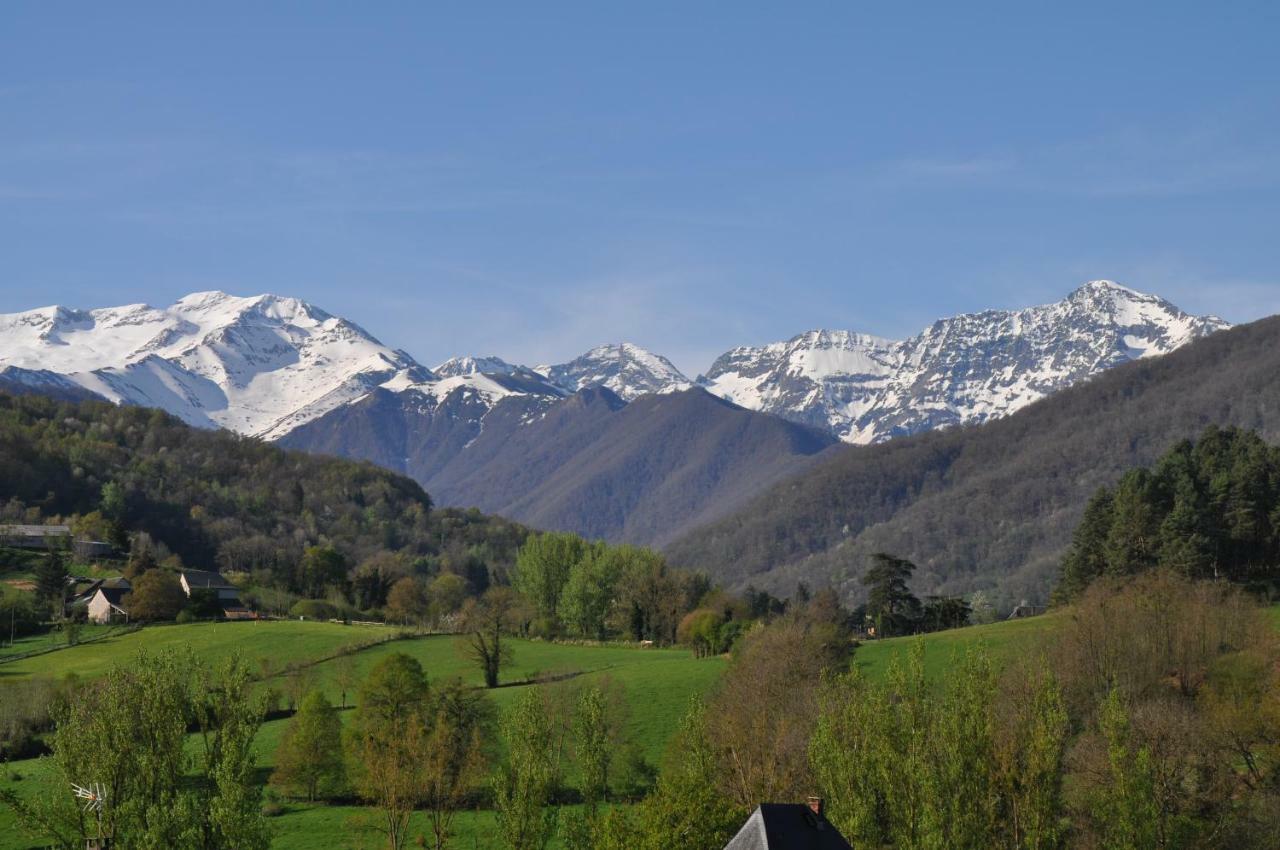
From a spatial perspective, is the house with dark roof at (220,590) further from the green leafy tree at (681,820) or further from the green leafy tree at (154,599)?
the green leafy tree at (681,820)

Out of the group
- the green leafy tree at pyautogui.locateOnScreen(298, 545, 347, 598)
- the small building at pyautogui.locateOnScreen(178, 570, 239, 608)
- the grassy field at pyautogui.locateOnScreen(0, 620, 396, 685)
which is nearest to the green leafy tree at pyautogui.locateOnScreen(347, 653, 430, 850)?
the grassy field at pyautogui.locateOnScreen(0, 620, 396, 685)

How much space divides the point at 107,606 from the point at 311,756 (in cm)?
6833

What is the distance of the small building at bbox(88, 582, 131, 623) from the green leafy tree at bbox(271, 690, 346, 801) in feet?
205

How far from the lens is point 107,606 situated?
135 metres

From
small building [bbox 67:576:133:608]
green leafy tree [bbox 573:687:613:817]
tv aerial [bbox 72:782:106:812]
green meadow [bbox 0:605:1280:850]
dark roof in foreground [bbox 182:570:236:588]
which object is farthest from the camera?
dark roof in foreground [bbox 182:570:236:588]

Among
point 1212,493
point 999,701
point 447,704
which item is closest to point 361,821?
point 447,704

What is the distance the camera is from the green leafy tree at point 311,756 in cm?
7538

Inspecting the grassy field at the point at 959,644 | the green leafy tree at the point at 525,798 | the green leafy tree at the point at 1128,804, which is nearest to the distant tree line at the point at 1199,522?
the grassy field at the point at 959,644

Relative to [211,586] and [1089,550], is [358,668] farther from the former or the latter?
[1089,550]

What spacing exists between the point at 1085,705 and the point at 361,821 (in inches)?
1481

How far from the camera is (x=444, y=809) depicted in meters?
Result: 67.3

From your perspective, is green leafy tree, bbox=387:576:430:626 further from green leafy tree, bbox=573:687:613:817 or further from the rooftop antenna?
the rooftop antenna

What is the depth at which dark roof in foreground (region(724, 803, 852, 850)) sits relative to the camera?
125 feet

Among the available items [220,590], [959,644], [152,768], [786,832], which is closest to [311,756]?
[152,768]
